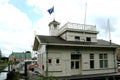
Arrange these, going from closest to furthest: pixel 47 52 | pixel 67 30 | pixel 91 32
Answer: pixel 47 52, pixel 67 30, pixel 91 32

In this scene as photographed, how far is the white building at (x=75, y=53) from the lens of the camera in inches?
Result: 878

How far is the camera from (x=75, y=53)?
78.2 feet

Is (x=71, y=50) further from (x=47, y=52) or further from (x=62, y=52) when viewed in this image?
(x=47, y=52)

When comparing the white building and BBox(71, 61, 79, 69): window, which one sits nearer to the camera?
the white building

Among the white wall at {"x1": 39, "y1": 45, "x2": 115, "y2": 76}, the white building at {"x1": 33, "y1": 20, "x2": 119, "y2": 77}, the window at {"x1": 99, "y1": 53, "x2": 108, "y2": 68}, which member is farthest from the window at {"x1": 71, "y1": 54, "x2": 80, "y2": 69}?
the window at {"x1": 99, "y1": 53, "x2": 108, "y2": 68}

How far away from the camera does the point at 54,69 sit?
22.2m

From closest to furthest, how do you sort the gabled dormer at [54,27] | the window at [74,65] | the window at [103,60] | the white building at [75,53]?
the white building at [75,53] → the window at [74,65] → the window at [103,60] → the gabled dormer at [54,27]

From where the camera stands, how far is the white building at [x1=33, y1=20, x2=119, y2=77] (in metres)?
Answer: 22.3

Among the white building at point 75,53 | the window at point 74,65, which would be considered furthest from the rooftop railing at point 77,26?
the window at point 74,65

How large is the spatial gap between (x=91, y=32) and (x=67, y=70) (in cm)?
658

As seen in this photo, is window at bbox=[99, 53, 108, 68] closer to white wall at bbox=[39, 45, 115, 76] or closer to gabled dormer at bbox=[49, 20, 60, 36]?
white wall at bbox=[39, 45, 115, 76]

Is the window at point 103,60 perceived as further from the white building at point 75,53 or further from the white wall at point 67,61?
the white wall at point 67,61

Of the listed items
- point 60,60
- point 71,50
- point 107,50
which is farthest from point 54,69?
point 107,50

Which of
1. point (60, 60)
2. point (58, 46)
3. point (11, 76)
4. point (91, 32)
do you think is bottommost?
point (11, 76)
